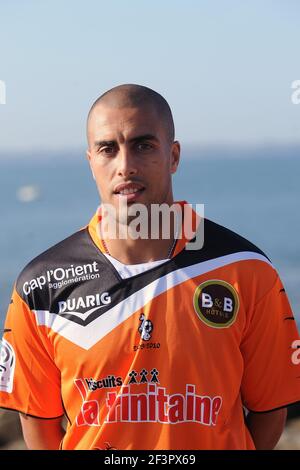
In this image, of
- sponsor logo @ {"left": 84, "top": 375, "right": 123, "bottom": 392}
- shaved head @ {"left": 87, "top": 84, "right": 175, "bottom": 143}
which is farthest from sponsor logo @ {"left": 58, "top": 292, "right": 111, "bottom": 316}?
shaved head @ {"left": 87, "top": 84, "right": 175, "bottom": 143}

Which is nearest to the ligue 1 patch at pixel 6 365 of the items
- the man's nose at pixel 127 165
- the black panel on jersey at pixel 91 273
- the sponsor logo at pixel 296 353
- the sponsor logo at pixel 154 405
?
the black panel on jersey at pixel 91 273

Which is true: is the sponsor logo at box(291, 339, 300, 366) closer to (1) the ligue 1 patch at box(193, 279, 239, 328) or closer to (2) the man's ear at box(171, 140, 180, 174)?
(1) the ligue 1 patch at box(193, 279, 239, 328)

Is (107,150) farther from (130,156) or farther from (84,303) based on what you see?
(84,303)

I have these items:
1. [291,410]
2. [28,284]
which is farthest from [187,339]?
[291,410]

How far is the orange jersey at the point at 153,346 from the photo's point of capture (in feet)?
12.6

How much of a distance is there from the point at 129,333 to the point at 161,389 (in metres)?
0.29

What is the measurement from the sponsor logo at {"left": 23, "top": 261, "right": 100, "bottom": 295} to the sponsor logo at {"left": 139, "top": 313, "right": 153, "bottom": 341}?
340 mm

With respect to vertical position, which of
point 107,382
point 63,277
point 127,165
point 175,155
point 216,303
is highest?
point 175,155

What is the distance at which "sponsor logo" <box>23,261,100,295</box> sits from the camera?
13.4ft

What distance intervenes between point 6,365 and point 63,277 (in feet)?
1.75

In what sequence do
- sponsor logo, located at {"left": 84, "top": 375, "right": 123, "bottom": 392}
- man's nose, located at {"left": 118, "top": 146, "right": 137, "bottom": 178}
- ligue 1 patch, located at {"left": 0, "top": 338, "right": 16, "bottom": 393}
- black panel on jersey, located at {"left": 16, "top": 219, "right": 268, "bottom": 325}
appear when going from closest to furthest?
man's nose, located at {"left": 118, "top": 146, "right": 137, "bottom": 178} → sponsor logo, located at {"left": 84, "top": 375, "right": 123, "bottom": 392} → black panel on jersey, located at {"left": 16, "top": 219, "right": 268, "bottom": 325} → ligue 1 patch, located at {"left": 0, "top": 338, "right": 16, "bottom": 393}

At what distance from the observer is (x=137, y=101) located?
3.91 m

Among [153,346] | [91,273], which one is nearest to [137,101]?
[91,273]

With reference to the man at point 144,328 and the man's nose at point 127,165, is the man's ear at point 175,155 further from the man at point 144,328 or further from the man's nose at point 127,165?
the man's nose at point 127,165
